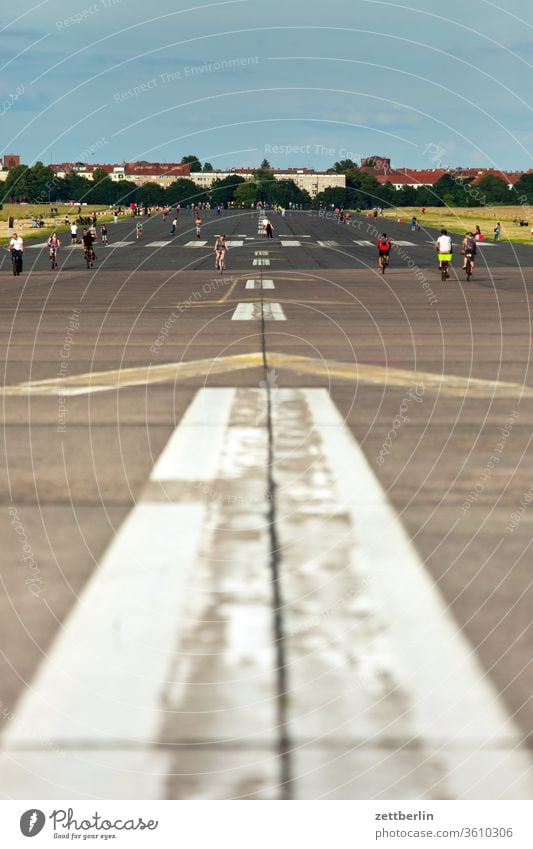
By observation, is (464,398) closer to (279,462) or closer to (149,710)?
(279,462)

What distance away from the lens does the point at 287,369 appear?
2048 centimetres

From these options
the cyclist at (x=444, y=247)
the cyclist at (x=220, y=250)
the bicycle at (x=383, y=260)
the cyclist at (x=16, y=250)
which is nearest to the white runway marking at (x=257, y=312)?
the cyclist at (x=444, y=247)

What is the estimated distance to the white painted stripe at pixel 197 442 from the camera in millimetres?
12523

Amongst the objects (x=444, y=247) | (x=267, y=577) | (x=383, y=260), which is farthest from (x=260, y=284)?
(x=267, y=577)

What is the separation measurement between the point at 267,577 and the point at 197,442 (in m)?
5.48

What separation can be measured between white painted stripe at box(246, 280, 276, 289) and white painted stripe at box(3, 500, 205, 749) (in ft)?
107

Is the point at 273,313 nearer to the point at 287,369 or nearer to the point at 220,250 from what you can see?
the point at 287,369

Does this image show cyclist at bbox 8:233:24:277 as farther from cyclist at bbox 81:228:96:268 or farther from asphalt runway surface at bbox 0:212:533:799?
asphalt runway surface at bbox 0:212:533:799

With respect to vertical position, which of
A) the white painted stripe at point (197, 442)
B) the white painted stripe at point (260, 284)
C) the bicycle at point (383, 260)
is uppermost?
the white painted stripe at point (197, 442)

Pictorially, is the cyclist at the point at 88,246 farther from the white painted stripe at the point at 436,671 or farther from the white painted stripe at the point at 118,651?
the white painted stripe at the point at 118,651

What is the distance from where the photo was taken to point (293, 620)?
26.0 ft

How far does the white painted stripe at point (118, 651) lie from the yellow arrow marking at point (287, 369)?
866cm

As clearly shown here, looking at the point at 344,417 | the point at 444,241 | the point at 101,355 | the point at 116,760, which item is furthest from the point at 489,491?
the point at 444,241

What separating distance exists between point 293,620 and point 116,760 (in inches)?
88.8
